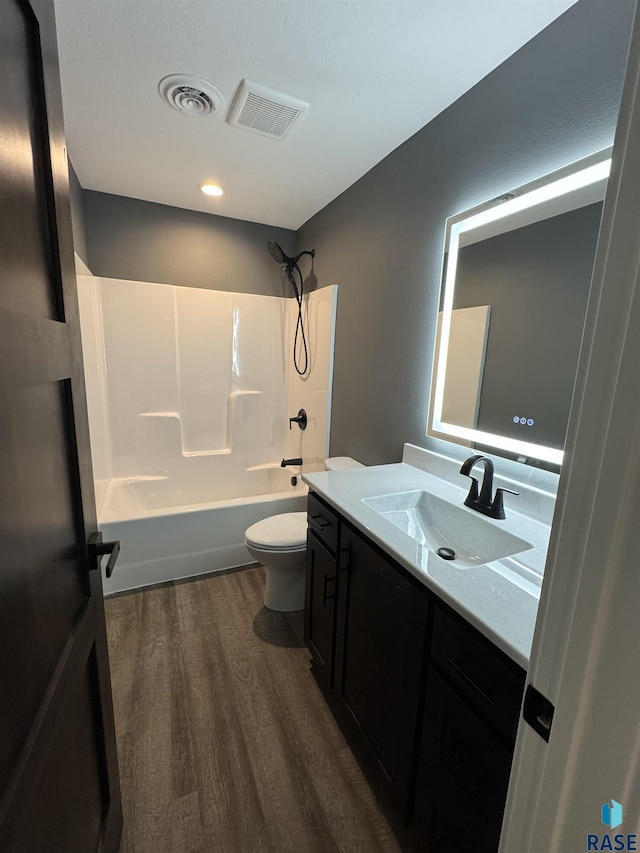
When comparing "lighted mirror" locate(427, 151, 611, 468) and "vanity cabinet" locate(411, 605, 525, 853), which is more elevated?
"lighted mirror" locate(427, 151, 611, 468)

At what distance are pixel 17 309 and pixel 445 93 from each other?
1756 mm

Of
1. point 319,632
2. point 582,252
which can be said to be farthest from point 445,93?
point 319,632

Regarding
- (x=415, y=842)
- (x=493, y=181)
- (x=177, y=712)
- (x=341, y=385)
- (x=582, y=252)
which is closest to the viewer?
(x=415, y=842)

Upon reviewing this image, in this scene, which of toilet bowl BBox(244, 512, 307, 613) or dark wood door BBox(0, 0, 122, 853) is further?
toilet bowl BBox(244, 512, 307, 613)

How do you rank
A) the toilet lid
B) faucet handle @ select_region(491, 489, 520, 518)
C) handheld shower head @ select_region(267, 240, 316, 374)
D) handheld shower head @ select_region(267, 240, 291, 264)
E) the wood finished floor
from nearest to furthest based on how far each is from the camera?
the wood finished floor < faucet handle @ select_region(491, 489, 520, 518) < the toilet lid < handheld shower head @ select_region(267, 240, 291, 264) < handheld shower head @ select_region(267, 240, 316, 374)

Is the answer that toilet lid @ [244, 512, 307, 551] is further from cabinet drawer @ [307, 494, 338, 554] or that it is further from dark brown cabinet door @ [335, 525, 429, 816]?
dark brown cabinet door @ [335, 525, 429, 816]

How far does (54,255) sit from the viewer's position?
0.69m

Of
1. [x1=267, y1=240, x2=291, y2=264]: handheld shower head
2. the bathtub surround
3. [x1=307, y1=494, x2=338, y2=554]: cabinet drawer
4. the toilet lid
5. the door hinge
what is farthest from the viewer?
[x1=267, y1=240, x2=291, y2=264]: handheld shower head

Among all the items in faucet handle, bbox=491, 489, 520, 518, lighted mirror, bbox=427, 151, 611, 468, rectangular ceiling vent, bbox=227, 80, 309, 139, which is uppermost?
rectangular ceiling vent, bbox=227, 80, 309, 139

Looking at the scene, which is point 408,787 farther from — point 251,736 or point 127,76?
point 127,76

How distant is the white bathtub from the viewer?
2.23 m

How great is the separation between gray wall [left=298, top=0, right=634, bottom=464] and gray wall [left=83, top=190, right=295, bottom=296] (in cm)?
45

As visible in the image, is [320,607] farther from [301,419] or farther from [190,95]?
[190,95]

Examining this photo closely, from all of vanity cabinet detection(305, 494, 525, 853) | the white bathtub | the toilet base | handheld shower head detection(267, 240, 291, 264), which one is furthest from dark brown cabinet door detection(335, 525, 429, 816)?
handheld shower head detection(267, 240, 291, 264)
